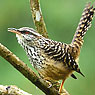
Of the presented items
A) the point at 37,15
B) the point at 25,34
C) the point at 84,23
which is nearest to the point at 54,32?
the point at 84,23

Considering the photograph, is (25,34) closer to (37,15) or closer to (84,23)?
(37,15)

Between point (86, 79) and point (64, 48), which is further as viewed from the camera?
point (86, 79)

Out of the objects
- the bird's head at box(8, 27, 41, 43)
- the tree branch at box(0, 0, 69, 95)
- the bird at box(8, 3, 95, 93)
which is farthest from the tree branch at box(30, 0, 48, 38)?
the bird's head at box(8, 27, 41, 43)

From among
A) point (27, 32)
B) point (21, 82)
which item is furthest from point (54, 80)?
point (21, 82)

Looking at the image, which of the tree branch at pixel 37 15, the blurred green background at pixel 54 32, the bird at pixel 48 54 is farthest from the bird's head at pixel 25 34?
the blurred green background at pixel 54 32

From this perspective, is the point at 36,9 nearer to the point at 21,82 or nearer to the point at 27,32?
the point at 27,32

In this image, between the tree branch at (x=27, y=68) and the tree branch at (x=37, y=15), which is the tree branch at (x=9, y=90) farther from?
the tree branch at (x=37, y=15)
